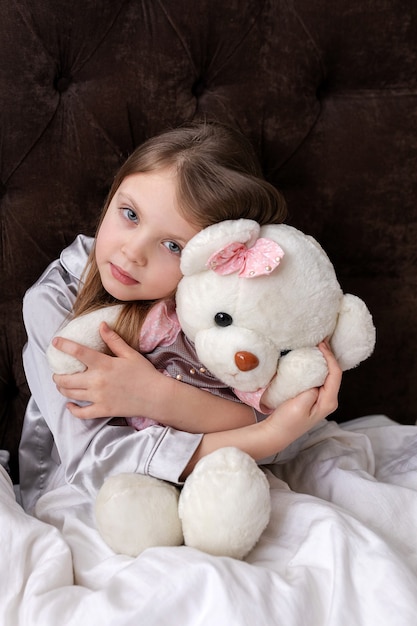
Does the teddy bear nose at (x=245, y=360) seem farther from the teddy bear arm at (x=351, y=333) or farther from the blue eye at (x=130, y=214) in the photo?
the blue eye at (x=130, y=214)

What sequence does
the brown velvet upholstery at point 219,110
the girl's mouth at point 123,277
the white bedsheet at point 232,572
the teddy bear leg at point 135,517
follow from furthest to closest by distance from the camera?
the brown velvet upholstery at point 219,110 < the girl's mouth at point 123,277 < the teddy bear leg at point 135,517 < the white bedsheet at point 232,572

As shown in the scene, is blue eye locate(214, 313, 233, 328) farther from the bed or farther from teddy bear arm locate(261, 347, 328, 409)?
the bed

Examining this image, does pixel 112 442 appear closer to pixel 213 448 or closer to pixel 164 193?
pixel 213 448

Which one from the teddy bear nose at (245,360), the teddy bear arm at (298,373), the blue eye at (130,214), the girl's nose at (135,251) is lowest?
the teddy bear arm at (298,373)

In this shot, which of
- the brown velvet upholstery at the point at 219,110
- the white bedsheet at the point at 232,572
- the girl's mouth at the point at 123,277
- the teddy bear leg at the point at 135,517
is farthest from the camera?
the brown velvet upholstery at the point at 219,110

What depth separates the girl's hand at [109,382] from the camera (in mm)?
971

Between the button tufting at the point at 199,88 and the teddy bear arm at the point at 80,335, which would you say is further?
Result: the button tufting at the point at 199,88

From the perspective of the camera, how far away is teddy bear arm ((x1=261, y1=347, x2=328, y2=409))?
906 millimetres

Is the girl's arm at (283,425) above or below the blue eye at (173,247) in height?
below

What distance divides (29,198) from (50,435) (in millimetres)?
372

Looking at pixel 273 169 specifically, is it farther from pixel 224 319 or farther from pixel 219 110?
pixel 224 319

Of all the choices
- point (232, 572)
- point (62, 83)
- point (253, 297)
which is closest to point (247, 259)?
point (253, 297)

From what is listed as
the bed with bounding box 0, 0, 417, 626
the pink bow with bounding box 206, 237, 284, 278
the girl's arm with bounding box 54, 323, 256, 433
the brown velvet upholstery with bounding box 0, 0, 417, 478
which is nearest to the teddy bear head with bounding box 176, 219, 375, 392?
the pink bow with bounding box 206, 237, 284, 278

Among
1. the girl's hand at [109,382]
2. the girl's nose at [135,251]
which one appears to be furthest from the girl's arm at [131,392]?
the girl's nose at [135,251]
